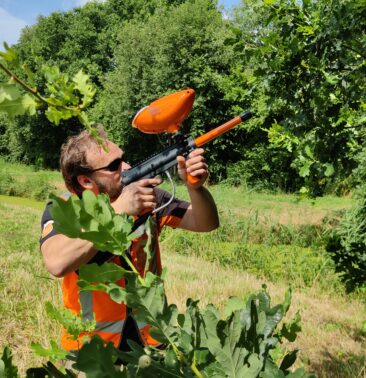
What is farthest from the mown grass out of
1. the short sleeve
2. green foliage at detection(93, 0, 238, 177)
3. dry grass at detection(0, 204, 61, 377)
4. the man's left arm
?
the short sleeve

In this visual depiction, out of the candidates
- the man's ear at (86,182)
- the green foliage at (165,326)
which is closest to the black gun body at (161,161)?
the man's ear at (86,182)

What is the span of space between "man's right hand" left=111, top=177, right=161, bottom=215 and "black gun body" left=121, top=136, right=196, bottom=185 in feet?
0.59

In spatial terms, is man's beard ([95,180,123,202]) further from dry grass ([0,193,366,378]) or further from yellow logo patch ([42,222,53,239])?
dry grass ([0,193,366,378])

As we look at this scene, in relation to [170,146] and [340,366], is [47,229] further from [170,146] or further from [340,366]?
[340,366]

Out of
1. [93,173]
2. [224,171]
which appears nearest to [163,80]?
[224,171]

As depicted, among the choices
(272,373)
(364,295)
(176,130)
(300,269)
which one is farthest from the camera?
(300,269)

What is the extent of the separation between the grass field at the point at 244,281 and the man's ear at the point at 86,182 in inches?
22.0

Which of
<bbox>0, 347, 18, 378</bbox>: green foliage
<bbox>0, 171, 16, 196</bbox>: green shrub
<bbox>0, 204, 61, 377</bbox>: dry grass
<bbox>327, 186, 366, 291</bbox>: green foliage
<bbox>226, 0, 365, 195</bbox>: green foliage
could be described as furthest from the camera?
<bbox>0, 171, 16, 196</bbox>: green shrub

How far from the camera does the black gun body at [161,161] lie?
1.86 meters

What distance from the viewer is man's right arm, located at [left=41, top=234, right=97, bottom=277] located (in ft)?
5.09

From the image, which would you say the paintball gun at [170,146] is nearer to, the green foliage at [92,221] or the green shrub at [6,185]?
the green foliage at [92,221]

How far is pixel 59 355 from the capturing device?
77 centimetres

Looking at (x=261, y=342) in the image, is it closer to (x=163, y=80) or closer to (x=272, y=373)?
(x=272, y=373)

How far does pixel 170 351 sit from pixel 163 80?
21.3 m
